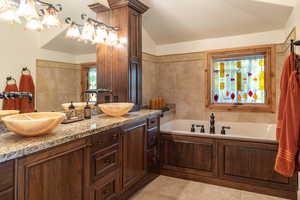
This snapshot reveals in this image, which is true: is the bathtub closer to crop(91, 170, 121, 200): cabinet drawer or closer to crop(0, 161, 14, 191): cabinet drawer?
crop(91, 170, 121, 200): cabinet drawer

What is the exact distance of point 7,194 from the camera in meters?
1.09

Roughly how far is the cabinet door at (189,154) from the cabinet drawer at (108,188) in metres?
1.06

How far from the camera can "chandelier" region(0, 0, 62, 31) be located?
5.48 ft

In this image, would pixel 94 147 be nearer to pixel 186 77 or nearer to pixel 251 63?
pixel 186 77

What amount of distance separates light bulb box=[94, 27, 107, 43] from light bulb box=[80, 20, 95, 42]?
0.07 metres

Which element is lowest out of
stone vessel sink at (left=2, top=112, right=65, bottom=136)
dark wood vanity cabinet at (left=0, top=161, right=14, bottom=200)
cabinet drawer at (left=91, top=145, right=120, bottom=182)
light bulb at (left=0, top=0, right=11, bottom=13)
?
cabinet drawer at (left=91, top=145, right=120, bottom=182)

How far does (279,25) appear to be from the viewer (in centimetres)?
305

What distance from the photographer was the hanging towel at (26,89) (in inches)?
68.9

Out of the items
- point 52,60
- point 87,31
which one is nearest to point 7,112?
point 52,60

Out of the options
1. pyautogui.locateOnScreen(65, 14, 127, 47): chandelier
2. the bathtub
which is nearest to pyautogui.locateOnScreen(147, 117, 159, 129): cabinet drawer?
the bathtub

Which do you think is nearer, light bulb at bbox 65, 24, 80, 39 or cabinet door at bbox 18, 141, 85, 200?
cabinet door at bbox 18, 141, 85, 200

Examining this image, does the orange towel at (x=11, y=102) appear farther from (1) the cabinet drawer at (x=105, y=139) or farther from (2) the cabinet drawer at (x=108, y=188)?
(2) the cabinet drawer at (x=108, y=188)

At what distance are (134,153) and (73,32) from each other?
1.55 metres

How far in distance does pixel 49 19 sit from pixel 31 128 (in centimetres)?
122
